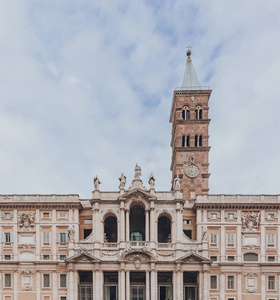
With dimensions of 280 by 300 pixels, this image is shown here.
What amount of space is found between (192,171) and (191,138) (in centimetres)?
680

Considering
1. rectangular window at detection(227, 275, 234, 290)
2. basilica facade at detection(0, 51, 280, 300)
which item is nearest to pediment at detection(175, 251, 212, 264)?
basilica facade at detection(0, 51, 280, 300)

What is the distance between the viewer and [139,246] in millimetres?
64812

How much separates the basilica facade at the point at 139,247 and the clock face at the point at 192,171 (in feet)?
37.4

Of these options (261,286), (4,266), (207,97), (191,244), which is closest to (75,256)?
(4,266)

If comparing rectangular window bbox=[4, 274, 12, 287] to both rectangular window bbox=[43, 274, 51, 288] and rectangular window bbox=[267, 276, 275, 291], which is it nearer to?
rectangular window bbox=[43, 274, 51, 288]

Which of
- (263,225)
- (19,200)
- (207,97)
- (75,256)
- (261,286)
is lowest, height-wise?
(261,286)

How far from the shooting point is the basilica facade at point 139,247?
64.3 m

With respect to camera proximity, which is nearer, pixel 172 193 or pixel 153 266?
pixel 153 266

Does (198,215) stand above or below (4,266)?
above

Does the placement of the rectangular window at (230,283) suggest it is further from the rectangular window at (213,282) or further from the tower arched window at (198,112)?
the tower arched window at (198,112)

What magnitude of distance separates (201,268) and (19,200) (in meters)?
32.2

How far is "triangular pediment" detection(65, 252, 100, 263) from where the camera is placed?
63906 mm

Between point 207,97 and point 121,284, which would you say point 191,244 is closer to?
point 121,284

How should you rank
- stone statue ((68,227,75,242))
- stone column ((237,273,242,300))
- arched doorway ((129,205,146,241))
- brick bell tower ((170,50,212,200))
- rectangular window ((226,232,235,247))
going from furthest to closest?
brick bell tower ((170,50,212,200)) < arched doorway ((129,205,146,241)) < rectangular window ((226,232,235,247)) < stone column ((237,273,242,300)) < stone statue ((68,227,75,242))
